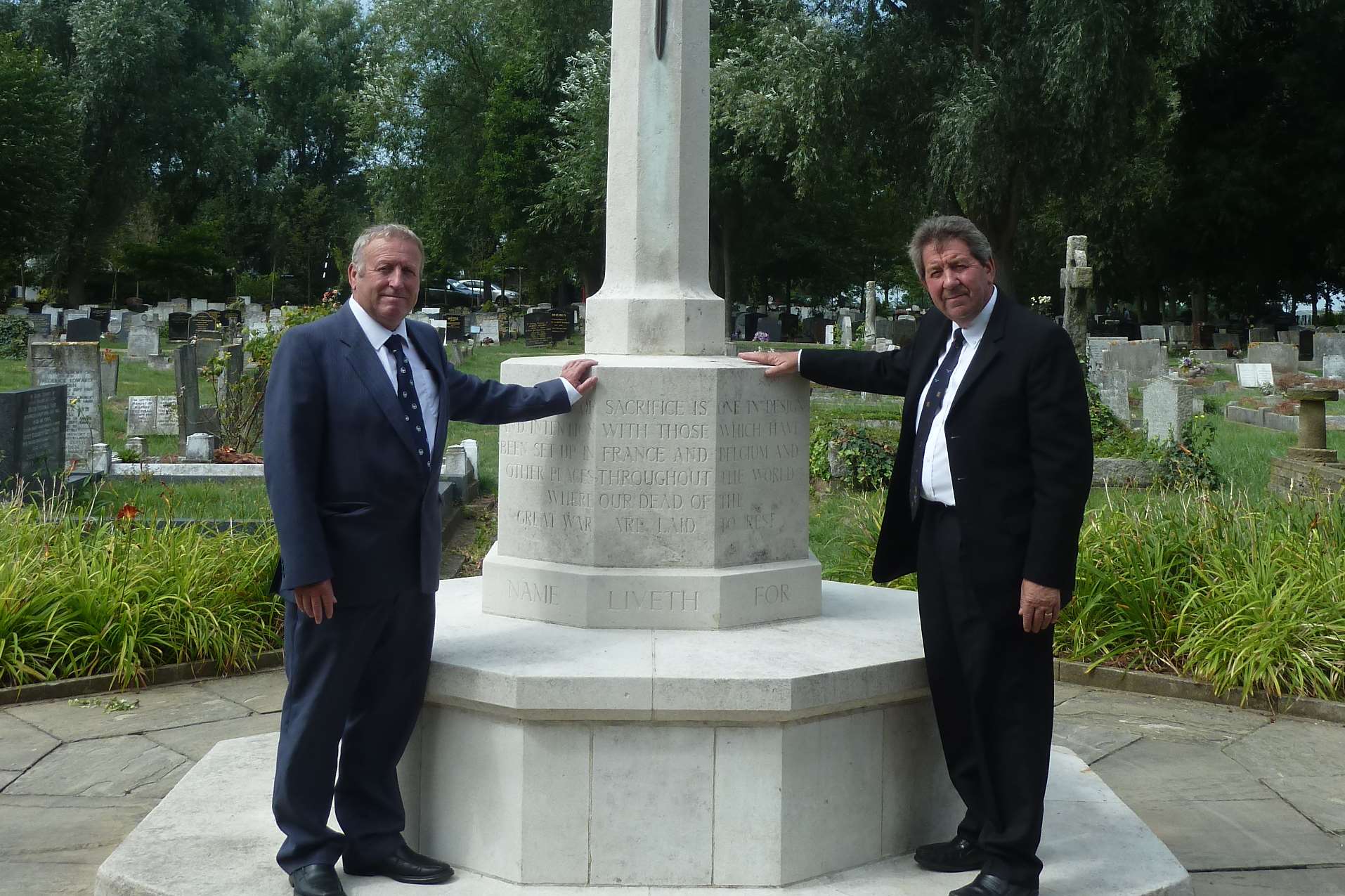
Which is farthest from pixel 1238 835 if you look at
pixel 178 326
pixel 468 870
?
pixel 178 326

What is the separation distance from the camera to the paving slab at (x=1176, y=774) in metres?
5.29

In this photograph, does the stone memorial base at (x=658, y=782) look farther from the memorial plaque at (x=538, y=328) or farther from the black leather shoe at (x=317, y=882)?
the memorial plaque at (x=538, y=328)

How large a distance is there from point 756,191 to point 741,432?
31611 mm

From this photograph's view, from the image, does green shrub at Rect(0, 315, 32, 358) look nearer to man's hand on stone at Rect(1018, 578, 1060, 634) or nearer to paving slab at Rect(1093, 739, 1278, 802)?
paving slab at Rect(1093, 739, 1278, 802)

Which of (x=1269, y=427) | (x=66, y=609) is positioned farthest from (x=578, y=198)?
(x=66, y=609)

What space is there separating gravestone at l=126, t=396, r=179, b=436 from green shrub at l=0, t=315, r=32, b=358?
12.4m

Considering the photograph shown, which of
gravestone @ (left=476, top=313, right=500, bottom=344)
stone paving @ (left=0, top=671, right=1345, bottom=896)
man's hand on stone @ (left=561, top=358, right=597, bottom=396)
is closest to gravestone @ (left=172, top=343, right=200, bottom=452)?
stone paving @ (left=0, top=671, right=1345, bottom=896)

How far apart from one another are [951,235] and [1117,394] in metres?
13.2

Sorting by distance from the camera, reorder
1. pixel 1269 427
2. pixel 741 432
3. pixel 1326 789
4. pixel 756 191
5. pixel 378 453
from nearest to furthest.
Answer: pixel 378 453, pixel 741 432, pixel 1326 789, pixel 1269 427, pixel 756 191

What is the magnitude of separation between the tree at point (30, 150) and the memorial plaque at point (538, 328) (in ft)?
45.8

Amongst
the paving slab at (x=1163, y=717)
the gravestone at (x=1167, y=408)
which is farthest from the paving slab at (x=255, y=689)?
the gravestone at (x=1167, y=408)

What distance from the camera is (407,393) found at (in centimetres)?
378

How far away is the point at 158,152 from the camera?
43.8m

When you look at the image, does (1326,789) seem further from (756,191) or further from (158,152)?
(158,152)
